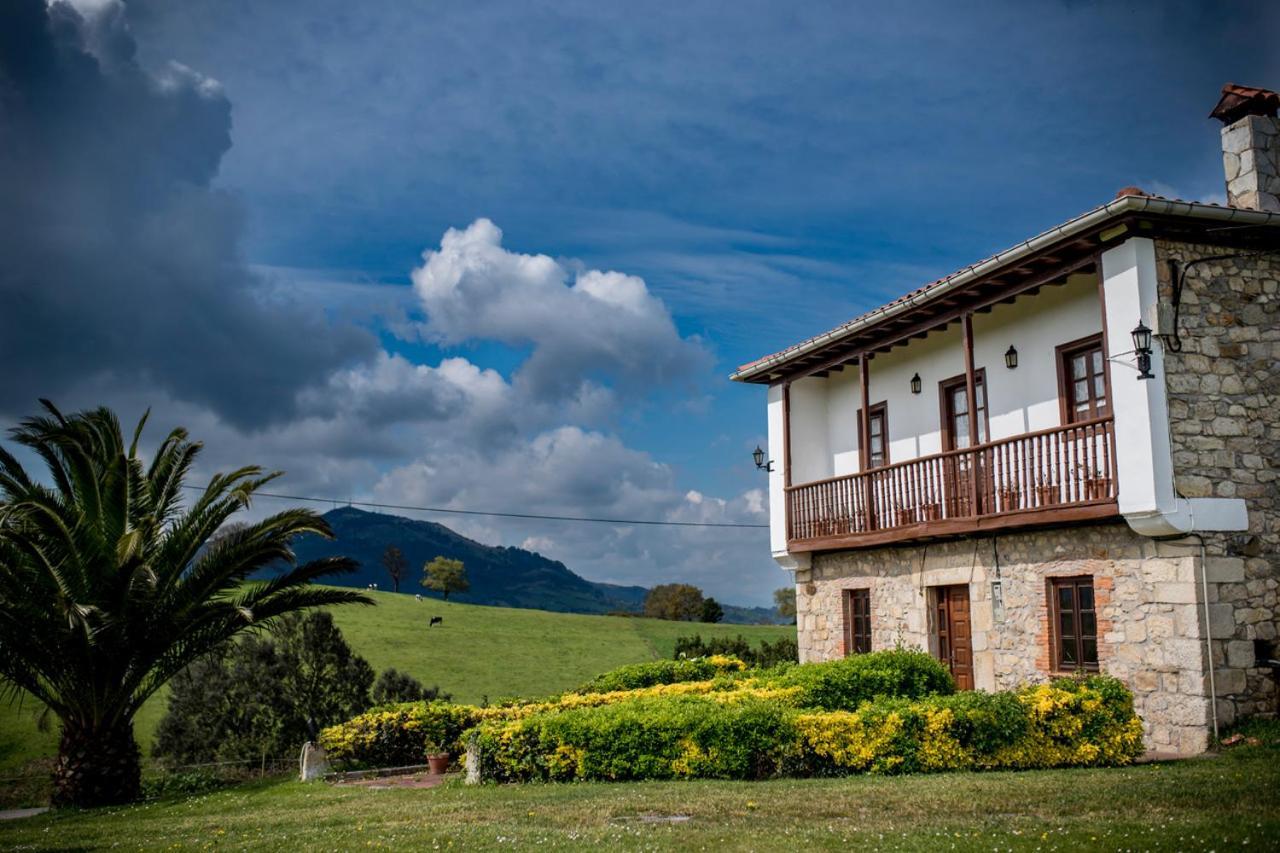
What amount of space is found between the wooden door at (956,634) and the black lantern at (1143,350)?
5.04m

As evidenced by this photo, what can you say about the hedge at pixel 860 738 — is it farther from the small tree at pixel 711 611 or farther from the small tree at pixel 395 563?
the small tree at pixel 395 563

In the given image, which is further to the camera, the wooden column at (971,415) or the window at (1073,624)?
the wooden column at (971,415)

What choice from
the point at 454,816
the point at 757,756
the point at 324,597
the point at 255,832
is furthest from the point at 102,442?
the point at 757,756

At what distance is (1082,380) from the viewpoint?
15000mm

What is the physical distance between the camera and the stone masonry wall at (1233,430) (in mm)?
12594

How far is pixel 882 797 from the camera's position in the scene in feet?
30.8

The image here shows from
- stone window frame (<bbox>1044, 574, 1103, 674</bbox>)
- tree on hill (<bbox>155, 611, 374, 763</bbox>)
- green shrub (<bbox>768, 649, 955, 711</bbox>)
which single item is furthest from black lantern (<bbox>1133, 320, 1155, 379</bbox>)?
tree on hill (<bbox>155, 611, 374, 763</bbox>)

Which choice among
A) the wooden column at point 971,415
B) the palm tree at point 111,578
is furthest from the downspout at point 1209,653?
the palm tree at point 111,578

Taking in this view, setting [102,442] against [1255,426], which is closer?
[1255,426]

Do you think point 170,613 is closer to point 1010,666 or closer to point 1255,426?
point 1010,666

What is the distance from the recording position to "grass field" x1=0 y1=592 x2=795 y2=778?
25000mm

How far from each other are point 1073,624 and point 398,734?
959cm

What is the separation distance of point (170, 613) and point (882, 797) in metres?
10.2

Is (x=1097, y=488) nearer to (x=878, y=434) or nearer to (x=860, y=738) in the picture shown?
(x=860, y=738)
